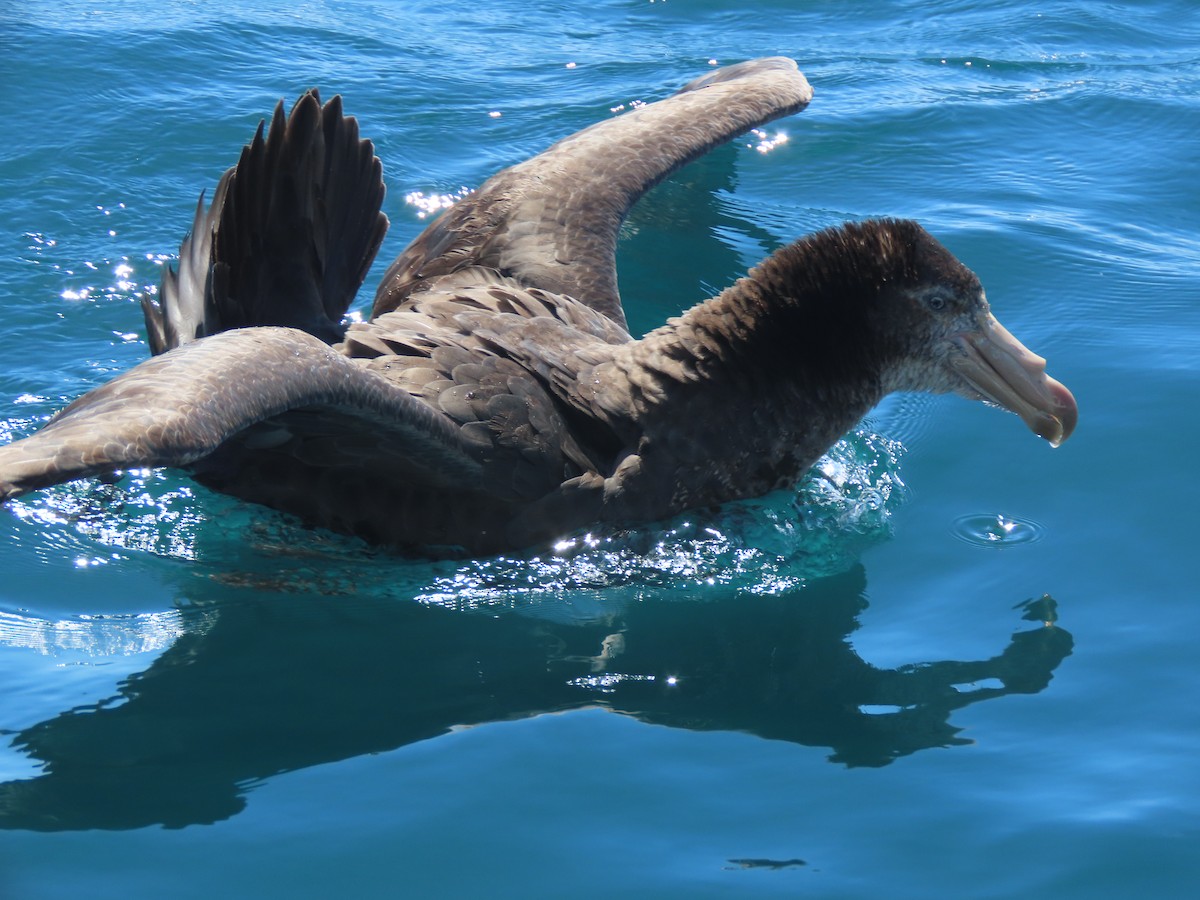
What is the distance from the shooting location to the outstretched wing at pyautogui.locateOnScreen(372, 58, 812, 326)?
312 inches

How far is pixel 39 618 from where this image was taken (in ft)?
20.1

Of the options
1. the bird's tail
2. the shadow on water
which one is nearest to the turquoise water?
the shadow on water

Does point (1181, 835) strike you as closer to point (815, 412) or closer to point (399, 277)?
point (815, 412)

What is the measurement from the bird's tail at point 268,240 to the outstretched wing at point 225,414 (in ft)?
3.09

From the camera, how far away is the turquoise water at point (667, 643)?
187 inches

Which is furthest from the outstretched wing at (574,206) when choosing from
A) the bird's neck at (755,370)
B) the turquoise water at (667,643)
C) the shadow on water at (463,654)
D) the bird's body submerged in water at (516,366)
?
the shadow on water at (463,654)

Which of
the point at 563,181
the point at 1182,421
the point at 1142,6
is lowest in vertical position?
the point at 1182,421

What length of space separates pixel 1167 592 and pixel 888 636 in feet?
3.94

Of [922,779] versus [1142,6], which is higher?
[1142,6]

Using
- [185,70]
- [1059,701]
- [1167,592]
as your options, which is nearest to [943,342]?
[1167,592]

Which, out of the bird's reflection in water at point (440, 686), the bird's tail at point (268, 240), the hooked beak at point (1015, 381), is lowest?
the bird's reflection in water at point (440, 686)

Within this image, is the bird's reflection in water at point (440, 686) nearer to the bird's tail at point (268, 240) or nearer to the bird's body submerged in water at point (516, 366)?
the bird's body submerged in water at point (516, 366)

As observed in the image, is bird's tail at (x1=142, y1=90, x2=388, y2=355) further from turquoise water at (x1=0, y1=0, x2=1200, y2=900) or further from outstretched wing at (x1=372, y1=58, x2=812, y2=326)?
outstretched wing at (x1=372, y1=58, x2=812, y2=326)

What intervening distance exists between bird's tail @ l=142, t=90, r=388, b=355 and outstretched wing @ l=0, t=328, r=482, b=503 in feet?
3.09
